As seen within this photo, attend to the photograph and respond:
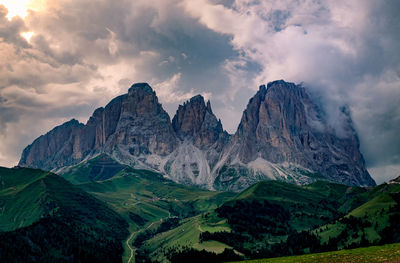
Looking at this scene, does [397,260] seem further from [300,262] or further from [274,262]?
[274,262]

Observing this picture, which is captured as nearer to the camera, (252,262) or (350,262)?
(350,262)

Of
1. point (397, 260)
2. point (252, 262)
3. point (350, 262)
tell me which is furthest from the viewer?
point (252, 262)

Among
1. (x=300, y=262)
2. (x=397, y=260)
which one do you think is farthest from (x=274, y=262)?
(x=397, y=260)

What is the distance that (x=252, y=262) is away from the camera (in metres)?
116

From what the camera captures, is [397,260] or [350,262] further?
[350,262]

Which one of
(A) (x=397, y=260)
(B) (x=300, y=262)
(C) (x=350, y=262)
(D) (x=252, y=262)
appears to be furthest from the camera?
(D) (x=252, y=262)

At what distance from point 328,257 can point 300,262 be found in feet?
26.6

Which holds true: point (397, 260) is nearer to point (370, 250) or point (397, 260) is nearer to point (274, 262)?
point (370, 250)

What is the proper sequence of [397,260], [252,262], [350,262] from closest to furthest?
[397,260] < [350,262] < [252,262]

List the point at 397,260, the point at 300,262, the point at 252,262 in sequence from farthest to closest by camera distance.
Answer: the point at 252,262, the point at 300,262, the point at 397,260

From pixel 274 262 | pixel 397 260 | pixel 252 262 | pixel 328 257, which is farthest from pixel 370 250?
pixel 252 262

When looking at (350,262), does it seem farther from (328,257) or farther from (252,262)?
(252,262)

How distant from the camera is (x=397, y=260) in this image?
79.6m

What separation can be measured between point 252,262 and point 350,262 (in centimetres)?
3703
